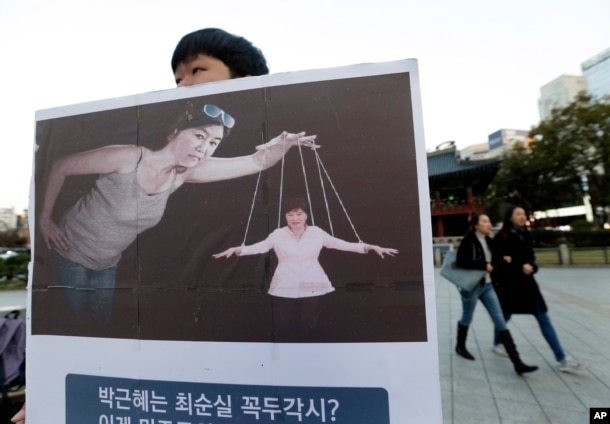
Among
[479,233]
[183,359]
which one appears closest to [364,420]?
[183,359]

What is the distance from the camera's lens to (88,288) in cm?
138

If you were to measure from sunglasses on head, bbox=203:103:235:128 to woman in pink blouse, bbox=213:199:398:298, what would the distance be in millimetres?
383

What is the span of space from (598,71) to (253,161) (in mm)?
41471

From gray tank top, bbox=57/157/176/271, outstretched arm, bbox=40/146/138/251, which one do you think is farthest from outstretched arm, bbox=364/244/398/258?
outstretched arm, bbox=40/146/138/251

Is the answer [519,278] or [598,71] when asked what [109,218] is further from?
[598,71]

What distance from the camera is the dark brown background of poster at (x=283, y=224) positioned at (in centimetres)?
115

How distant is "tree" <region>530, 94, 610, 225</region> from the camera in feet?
46.3

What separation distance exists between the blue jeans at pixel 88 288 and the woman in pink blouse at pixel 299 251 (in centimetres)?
68

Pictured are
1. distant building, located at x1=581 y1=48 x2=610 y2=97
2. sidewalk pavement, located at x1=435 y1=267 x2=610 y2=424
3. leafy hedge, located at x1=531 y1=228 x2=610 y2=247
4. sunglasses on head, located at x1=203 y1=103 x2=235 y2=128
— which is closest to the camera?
sunglasses on head, located at x1=203 y1=103 x2=235 y2=128

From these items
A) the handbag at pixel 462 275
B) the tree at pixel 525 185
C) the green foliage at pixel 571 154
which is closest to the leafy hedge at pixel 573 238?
the green foliage at pixel 571 154

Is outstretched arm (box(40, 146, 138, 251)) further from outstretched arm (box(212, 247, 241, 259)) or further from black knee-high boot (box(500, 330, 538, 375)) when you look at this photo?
black knee-high boot (box(500, 330, 538, 375))

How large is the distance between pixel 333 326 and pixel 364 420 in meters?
0.32

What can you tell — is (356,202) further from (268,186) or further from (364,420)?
(364,420)

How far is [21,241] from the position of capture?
23.5 metres
